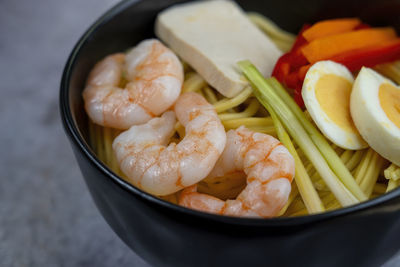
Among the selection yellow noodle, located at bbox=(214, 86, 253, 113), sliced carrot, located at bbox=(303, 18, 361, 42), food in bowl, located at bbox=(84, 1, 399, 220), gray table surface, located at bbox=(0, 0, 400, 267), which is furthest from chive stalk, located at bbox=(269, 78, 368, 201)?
gray table surface, located at bbox=(0, 0, 400, 267)

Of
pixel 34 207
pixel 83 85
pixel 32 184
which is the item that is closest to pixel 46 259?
pixel 34 207

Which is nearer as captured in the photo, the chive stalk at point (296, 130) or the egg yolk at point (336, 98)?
the chive stalk at point (296, 130)

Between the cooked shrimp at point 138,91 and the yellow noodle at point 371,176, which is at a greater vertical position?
the cooked shrimp at point 138,91

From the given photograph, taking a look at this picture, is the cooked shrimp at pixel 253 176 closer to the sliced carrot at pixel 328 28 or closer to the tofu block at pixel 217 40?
the tofu block at pixel 217 40

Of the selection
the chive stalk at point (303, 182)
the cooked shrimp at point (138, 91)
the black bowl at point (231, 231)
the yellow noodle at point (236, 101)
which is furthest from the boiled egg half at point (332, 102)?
the cooked shrimp at point (138, 91)

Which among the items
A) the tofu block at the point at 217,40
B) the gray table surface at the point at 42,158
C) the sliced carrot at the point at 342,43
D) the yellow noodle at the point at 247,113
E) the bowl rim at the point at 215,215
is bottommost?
A: the gray table surface at the point at 42,158

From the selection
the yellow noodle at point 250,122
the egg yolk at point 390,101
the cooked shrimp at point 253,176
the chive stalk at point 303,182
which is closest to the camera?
the cooked shrimp at point 253,176

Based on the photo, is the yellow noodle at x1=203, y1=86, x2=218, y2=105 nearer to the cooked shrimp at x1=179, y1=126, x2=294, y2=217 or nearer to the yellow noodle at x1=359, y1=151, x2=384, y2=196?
the cooked shrimp at x1=179, y1=126, x2=294, y2=217
